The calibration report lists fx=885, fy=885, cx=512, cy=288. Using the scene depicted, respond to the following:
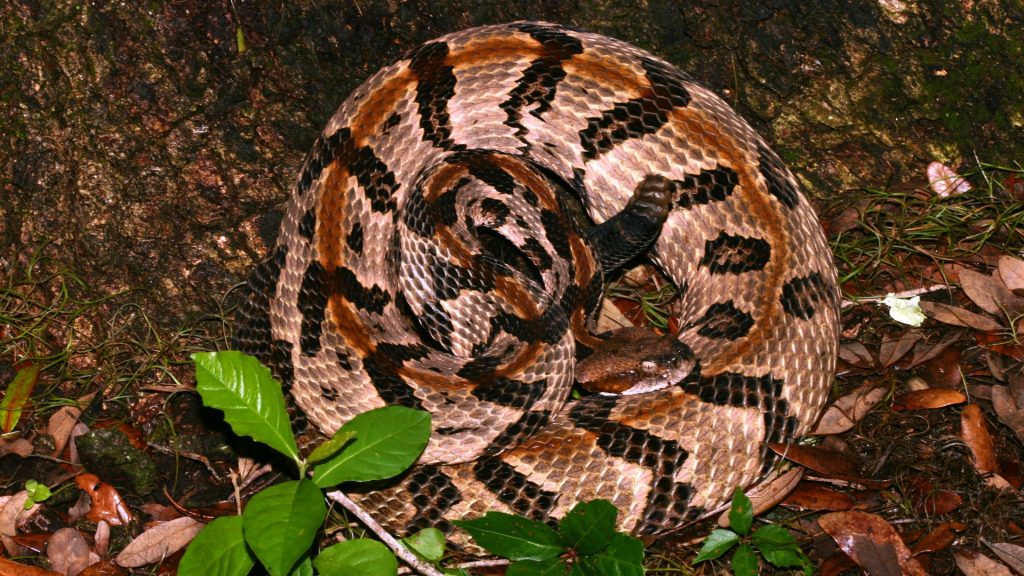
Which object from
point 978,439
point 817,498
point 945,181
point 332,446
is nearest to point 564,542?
point 332,446

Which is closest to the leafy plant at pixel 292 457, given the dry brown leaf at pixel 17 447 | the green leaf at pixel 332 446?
the green leaf at pixel 332 446

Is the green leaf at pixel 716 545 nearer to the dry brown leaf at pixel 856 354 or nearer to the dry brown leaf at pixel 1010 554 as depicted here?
the dry brown leaf at pixel 1010 554

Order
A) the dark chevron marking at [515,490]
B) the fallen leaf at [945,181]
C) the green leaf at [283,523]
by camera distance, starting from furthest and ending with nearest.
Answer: the fallen leaf at [945,181]
the dark chevron marking at [515,490]
the green leaf at [283,523]

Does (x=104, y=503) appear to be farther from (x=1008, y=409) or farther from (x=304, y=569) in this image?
(x=1008, y=409)

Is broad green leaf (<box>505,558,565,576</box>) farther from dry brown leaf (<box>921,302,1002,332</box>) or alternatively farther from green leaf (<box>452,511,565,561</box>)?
dry brown leaf (<box>921,302,1002,332</box>)

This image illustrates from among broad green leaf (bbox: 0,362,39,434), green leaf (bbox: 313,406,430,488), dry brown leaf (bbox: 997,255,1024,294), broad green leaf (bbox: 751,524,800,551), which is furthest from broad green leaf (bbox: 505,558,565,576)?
dry brown leaf (bbox: 997,255,1024,294)

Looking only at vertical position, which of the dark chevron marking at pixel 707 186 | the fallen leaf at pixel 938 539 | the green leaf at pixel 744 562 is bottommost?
the fallen leaf at pixel 938 539

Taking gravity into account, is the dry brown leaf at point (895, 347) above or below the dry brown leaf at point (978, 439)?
above
